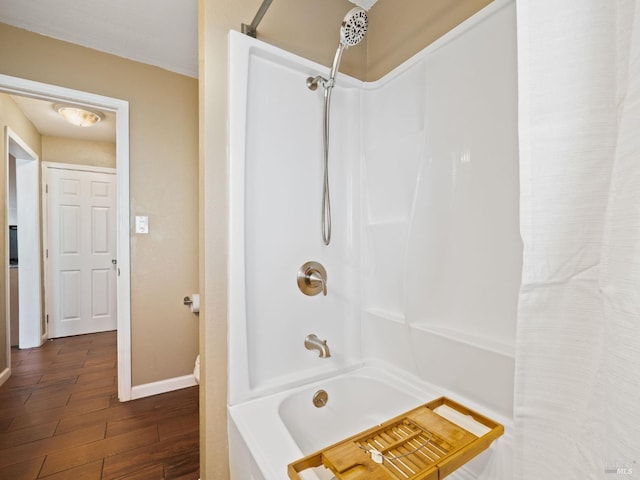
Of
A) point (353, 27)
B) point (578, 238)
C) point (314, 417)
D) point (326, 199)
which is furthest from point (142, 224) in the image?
point (578, 238)

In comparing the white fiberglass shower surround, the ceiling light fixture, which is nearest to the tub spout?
the white fiberglass shower surround

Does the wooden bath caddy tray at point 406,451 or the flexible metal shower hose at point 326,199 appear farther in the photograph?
the flexible metal shower hose at point 326,199

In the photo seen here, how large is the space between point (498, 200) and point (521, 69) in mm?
622

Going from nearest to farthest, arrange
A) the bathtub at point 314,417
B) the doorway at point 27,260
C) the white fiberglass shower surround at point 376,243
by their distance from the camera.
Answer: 1. the bathtub at point 314,417
2. the white fiberglass shower surround at point 376,243
3. the doorway at point 27,260

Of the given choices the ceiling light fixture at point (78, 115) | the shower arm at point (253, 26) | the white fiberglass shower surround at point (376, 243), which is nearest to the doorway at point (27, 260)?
the ceiling light fixture at point (78, 115)

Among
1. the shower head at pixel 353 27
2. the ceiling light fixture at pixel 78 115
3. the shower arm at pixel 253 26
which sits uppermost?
the ceiling light fixture at pixel 78 115

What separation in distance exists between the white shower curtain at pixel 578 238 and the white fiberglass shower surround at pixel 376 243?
1.95 feet

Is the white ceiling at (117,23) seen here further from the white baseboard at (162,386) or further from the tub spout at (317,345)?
the white baseboard at (162,386)

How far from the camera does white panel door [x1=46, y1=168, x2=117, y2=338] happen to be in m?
3.65

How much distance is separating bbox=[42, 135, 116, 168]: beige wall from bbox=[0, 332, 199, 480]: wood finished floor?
2.40m

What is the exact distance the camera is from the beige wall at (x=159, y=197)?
7.02 ft

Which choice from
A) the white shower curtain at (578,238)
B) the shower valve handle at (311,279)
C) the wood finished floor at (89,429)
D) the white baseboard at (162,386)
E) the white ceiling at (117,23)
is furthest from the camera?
the white baseboard at (162,386)

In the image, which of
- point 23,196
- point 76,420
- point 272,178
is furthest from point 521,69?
point 23,196

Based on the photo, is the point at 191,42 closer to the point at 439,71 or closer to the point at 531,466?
the point at 439,71
